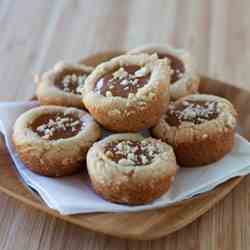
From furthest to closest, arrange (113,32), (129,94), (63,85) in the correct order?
(113,32) → (63,85) → (129,94)

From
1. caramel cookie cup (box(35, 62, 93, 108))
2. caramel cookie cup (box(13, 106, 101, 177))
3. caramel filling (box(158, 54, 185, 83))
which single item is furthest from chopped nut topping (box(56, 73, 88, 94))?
caramel filling (box(158, 54, 185, 83))

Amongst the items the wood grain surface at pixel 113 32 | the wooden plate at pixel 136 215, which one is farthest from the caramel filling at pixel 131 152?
the wood grain surface at pixel 113 32

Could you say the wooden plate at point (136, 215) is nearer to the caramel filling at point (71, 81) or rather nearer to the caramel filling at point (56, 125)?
the caramel filling at point (56, 125)

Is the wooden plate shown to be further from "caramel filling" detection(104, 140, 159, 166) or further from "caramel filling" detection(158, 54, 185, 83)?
"caramel filling" detection(158, 54, 185, 83)

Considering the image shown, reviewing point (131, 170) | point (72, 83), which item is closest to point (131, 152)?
point (131, 170)

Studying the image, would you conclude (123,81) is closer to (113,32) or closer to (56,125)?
(56,125)

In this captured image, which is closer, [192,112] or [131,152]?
[131,152]
